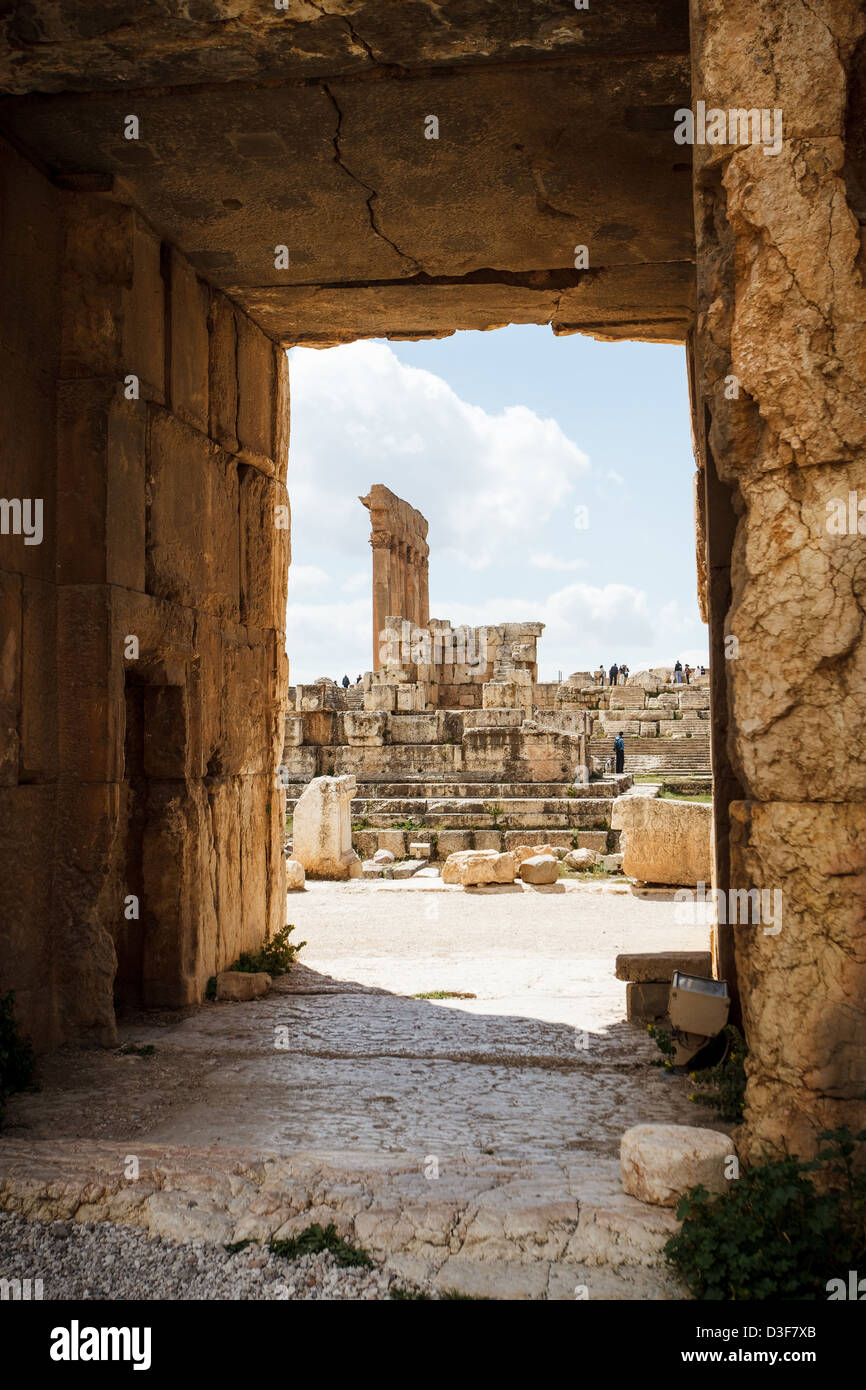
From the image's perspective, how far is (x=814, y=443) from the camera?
3561 mm

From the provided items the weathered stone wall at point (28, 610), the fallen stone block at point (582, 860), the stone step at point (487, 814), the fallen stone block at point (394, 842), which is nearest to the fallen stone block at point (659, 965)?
the weathered stone wall at point (28, 610)

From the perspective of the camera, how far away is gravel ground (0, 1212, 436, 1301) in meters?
3.32

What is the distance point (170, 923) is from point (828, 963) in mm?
4662

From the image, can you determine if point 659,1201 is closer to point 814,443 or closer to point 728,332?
point 814,443

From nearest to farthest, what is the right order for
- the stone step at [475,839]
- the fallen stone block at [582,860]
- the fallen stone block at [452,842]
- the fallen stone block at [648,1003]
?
the fallen stone block at [648,1003] → the fallen stone block at [582,860] → the stone step at [475,839] → the fallen stone block at [452,842]

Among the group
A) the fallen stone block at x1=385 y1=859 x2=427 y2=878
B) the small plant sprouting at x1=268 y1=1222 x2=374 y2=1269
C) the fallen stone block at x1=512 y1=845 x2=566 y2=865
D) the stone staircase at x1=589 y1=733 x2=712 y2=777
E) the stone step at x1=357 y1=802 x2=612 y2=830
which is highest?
the stone staircase at x1=589 y1=733 x2=712 y2=777

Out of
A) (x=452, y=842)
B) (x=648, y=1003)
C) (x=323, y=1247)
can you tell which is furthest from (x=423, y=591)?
(x=323, y=1247)

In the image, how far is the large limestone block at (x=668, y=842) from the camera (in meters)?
13.3

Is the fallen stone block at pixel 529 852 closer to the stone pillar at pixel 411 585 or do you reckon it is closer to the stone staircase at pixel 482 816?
the stone staircase at pixel 482 816

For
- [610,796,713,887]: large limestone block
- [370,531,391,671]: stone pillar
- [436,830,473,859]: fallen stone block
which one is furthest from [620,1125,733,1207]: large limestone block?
[370,531,391,671]: stone pillar

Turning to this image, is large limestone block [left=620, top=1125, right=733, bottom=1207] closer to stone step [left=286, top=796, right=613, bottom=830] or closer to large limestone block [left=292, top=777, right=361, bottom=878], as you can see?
large limestone block [left=292, top=777, right=361, bottom=878]

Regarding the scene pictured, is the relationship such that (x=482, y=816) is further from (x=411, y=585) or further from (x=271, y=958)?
(x=411, y=585)

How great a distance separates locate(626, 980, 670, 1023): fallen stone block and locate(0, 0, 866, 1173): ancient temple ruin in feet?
1.29

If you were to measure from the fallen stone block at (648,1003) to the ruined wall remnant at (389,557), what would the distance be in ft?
96.2
